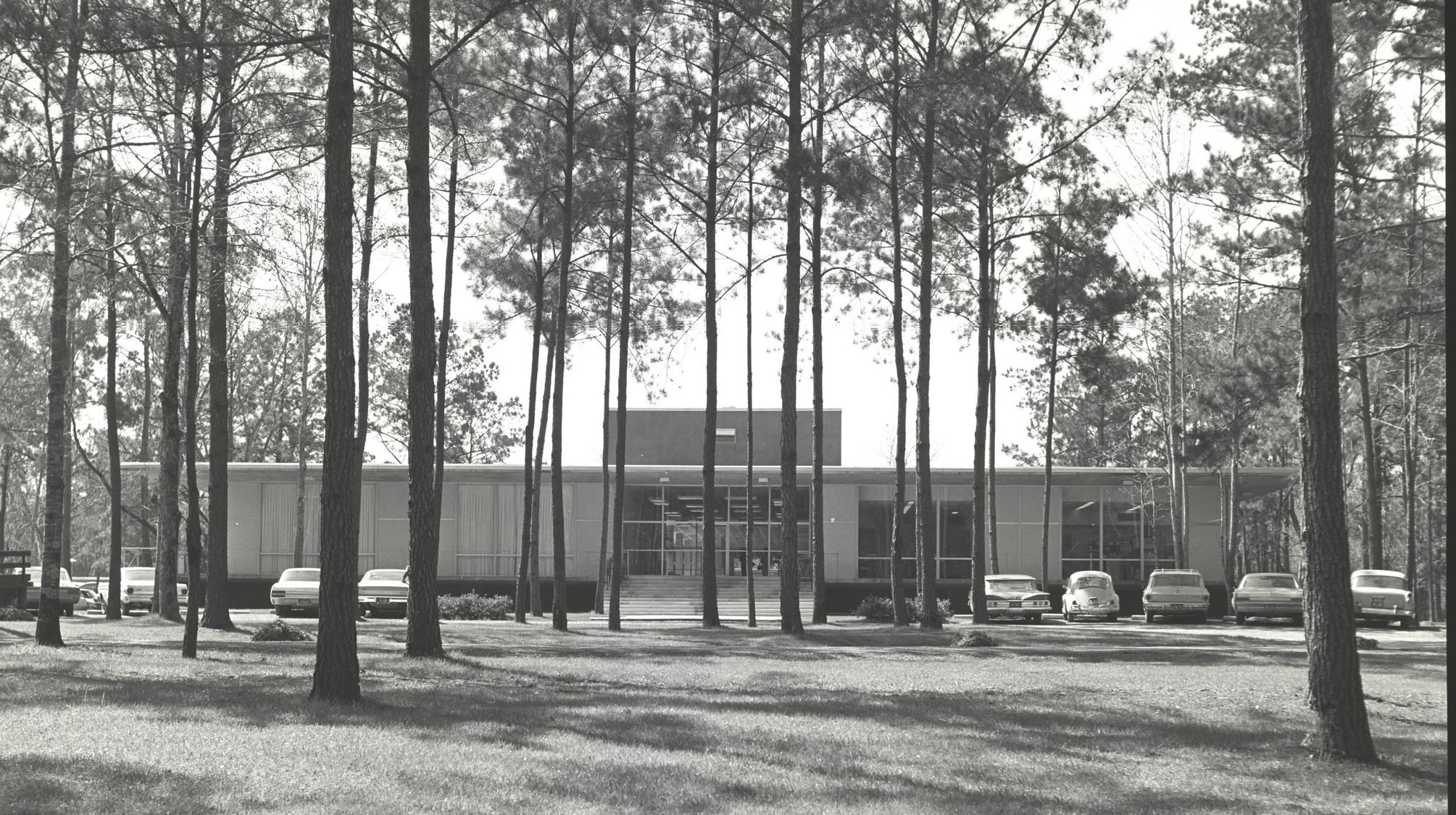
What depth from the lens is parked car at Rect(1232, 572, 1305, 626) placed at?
105 feet

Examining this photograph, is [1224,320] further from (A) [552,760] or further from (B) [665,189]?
(A) [552,760]

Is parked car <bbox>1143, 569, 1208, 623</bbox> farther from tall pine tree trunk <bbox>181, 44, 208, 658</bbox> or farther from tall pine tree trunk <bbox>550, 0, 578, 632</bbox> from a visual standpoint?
tall pine tree trunk <bbox>181, 44, 208, 658</bbox>

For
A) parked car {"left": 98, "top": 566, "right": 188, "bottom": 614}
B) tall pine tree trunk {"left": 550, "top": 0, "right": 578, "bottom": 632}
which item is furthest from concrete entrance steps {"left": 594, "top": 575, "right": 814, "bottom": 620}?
parked car {"left": 98, "top": 566, "right": 188, "bottom": 614}

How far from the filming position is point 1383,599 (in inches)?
1207

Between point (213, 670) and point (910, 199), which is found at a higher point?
point (910, 199)

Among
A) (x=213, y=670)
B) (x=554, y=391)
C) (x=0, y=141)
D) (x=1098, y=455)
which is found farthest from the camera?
(x=1098, y=455)

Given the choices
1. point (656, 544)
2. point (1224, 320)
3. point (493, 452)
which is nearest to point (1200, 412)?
point (1224, 320)

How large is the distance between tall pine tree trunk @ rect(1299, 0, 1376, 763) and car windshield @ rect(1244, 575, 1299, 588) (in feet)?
84.0

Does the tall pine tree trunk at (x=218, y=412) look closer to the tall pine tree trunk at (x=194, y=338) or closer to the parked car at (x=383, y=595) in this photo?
the tall pine tree trunk at (x=194, y=338)

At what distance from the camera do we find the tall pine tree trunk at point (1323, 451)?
8805 millimetres

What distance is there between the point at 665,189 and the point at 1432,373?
19.3 metres

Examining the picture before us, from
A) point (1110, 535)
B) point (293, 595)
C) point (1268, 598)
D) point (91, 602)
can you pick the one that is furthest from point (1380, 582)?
point (91, 602)

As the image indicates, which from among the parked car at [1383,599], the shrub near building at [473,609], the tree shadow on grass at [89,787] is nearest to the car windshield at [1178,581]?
the parked car at [1383,599]

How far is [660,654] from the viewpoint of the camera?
1816 cm
